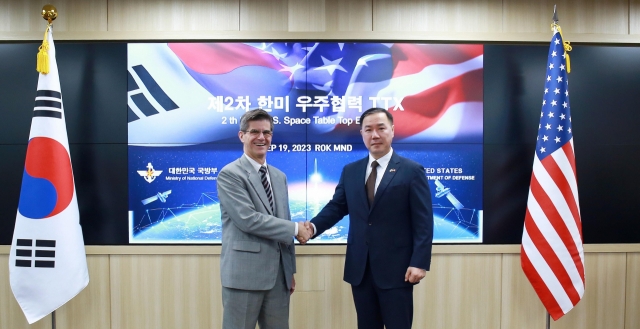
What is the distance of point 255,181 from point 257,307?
73 cm

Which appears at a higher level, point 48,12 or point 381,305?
point 48,12

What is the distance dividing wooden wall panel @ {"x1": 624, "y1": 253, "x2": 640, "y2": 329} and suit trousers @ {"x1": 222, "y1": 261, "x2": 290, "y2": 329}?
2.93 meters

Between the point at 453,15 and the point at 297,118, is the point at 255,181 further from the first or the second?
the point at 453,15

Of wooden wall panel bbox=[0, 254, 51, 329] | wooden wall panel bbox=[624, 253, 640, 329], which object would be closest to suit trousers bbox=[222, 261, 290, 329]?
wooden wall panel bbox=[0, 254, 51, 329]

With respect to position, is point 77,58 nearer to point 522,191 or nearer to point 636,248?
point 522,191

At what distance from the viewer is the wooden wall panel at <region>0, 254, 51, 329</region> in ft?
9.88

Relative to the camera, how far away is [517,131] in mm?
3031

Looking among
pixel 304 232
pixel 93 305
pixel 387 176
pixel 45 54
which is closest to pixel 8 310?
pixel 93 305

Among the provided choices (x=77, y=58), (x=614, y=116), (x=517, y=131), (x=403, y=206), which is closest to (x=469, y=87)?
(x=517, y=131)

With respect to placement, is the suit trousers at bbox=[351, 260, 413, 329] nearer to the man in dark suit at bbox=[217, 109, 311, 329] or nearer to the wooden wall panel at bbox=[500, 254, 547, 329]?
the man in dark suit at bbox=[217, 109, 311, 329]

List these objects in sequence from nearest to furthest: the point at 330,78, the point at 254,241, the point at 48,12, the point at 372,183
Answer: the point at 254,241, the point at 372,183, the point at 48,12, the point at 330,78

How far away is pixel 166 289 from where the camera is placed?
3.00 meters

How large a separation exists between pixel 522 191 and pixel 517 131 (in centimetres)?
50

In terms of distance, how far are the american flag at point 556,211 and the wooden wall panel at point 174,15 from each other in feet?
8.29
